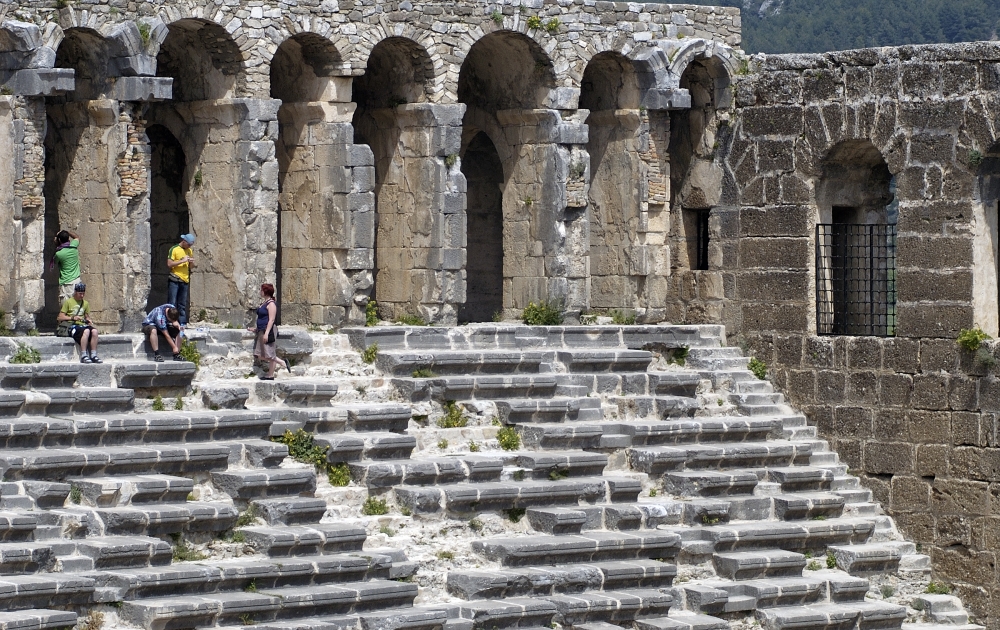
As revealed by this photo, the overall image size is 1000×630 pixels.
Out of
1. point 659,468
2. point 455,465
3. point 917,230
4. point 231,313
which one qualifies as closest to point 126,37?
point 231,313

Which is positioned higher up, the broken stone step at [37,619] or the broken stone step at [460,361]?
the broken stone step at [460,361]

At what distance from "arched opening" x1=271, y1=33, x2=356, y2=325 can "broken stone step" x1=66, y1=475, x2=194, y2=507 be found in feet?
19.3

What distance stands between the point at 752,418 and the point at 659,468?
2.25 metres

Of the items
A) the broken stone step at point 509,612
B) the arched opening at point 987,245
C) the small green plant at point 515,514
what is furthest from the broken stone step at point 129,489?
the arched opening at point 987,245

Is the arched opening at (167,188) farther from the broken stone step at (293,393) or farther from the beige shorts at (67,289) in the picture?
the broken stone step at (293,393)

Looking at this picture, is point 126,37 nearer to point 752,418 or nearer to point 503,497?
point 503,497

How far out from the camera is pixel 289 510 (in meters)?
24.2

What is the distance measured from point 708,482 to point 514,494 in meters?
3.01

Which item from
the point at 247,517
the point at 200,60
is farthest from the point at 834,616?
the point at 200,60

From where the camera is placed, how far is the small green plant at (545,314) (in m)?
30.5

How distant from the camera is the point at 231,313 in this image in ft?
93.7

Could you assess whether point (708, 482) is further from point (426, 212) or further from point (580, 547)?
point (426, 212)

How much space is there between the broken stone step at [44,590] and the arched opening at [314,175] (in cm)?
793

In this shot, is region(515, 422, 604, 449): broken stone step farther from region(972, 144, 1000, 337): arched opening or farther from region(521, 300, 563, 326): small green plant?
region(972, 144, 1000, 337): arched opening
